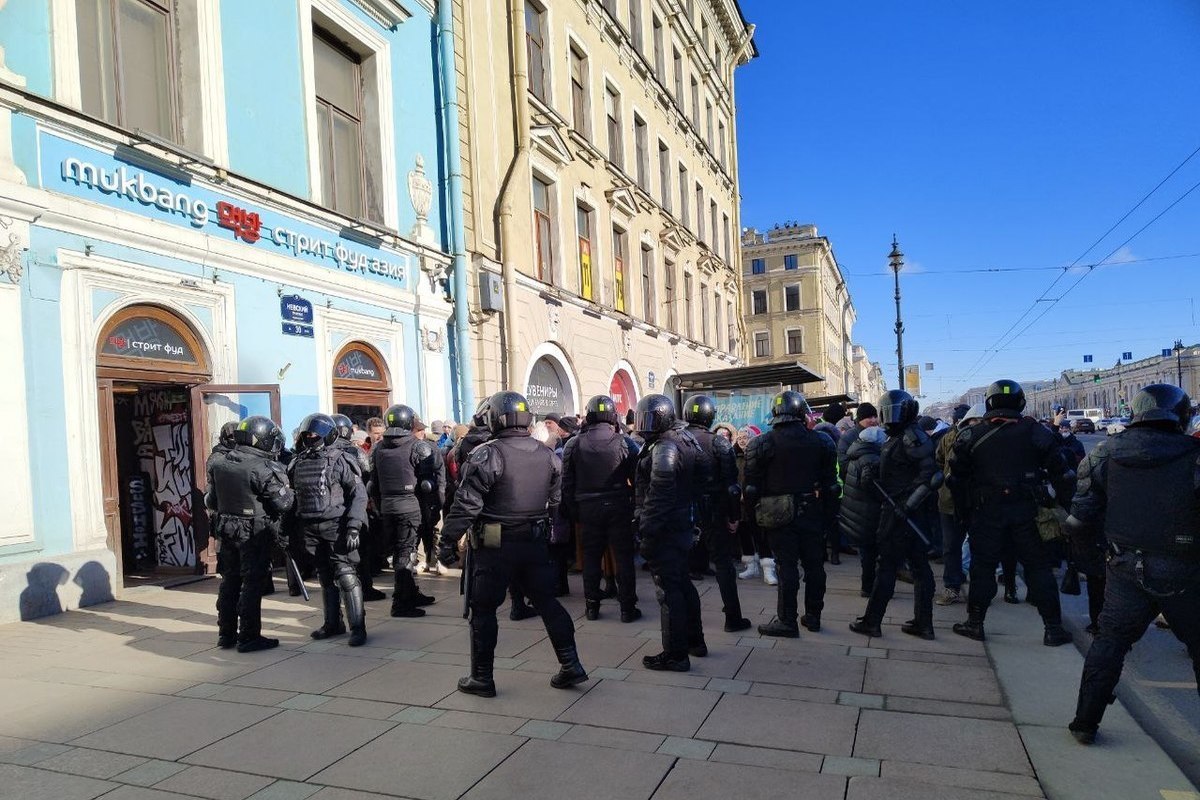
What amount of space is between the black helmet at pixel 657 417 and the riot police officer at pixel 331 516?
2.26 metres

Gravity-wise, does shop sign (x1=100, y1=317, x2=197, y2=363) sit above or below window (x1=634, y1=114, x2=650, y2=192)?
below

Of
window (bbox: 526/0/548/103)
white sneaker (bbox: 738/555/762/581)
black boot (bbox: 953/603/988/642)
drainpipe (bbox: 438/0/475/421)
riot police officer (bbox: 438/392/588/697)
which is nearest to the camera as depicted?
riot police officer (bbox: 438/392/588/697)

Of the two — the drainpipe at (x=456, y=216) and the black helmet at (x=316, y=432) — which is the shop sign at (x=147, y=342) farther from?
the drainpipe at (x=456, y=216)

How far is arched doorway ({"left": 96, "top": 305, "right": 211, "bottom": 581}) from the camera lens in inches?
314

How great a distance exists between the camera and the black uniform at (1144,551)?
11.3ft

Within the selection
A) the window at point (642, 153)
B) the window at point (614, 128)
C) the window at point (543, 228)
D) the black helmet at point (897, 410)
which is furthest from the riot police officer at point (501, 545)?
the window at point (642, 153)

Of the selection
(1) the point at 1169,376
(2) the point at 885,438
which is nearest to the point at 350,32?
(2) the point at 885,438

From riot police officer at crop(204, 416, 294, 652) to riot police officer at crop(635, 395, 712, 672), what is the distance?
106 inches

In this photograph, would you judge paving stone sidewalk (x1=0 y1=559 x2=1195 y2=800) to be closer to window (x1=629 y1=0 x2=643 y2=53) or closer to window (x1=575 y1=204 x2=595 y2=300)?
window (x1=575 y1=204 x2=595 y2=300)

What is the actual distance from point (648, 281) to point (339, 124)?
→ 38.0 feet

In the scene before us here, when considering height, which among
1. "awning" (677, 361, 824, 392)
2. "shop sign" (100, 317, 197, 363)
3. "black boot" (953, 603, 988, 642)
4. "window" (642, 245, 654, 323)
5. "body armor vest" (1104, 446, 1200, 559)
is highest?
"window" (642, 245, 654, 323)

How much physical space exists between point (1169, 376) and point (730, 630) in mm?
75009

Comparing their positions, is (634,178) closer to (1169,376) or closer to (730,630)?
(730,630)

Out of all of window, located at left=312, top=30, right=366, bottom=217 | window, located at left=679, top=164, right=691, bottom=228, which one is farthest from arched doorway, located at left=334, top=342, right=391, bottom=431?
window, located at left=679, top=164, right=691, bottom=228
